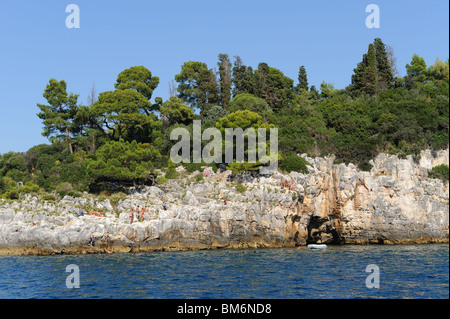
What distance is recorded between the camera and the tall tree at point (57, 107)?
67.3 m

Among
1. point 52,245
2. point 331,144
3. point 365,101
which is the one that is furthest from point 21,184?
point 365,101

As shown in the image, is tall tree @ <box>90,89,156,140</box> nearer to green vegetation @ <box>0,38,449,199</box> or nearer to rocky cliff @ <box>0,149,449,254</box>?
green vegetation @ <box>0,38,449,199</box>

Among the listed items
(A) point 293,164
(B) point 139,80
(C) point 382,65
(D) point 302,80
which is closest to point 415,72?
(C) point 382,65

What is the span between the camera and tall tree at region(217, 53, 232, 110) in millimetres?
81625

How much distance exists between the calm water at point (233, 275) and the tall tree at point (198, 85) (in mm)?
40445

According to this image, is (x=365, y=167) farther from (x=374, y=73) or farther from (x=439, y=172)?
(x=374, y=73)

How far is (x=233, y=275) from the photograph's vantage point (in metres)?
33.0

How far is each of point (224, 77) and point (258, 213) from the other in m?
43.1

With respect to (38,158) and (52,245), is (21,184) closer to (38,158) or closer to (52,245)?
(38,158)

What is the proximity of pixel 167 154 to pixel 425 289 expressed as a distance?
4446 cm

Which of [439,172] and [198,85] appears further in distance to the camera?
[198,85]

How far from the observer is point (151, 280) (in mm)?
31156

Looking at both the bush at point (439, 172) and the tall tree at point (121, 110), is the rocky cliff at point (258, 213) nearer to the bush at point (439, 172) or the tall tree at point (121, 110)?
the bush at point (439, 172)
